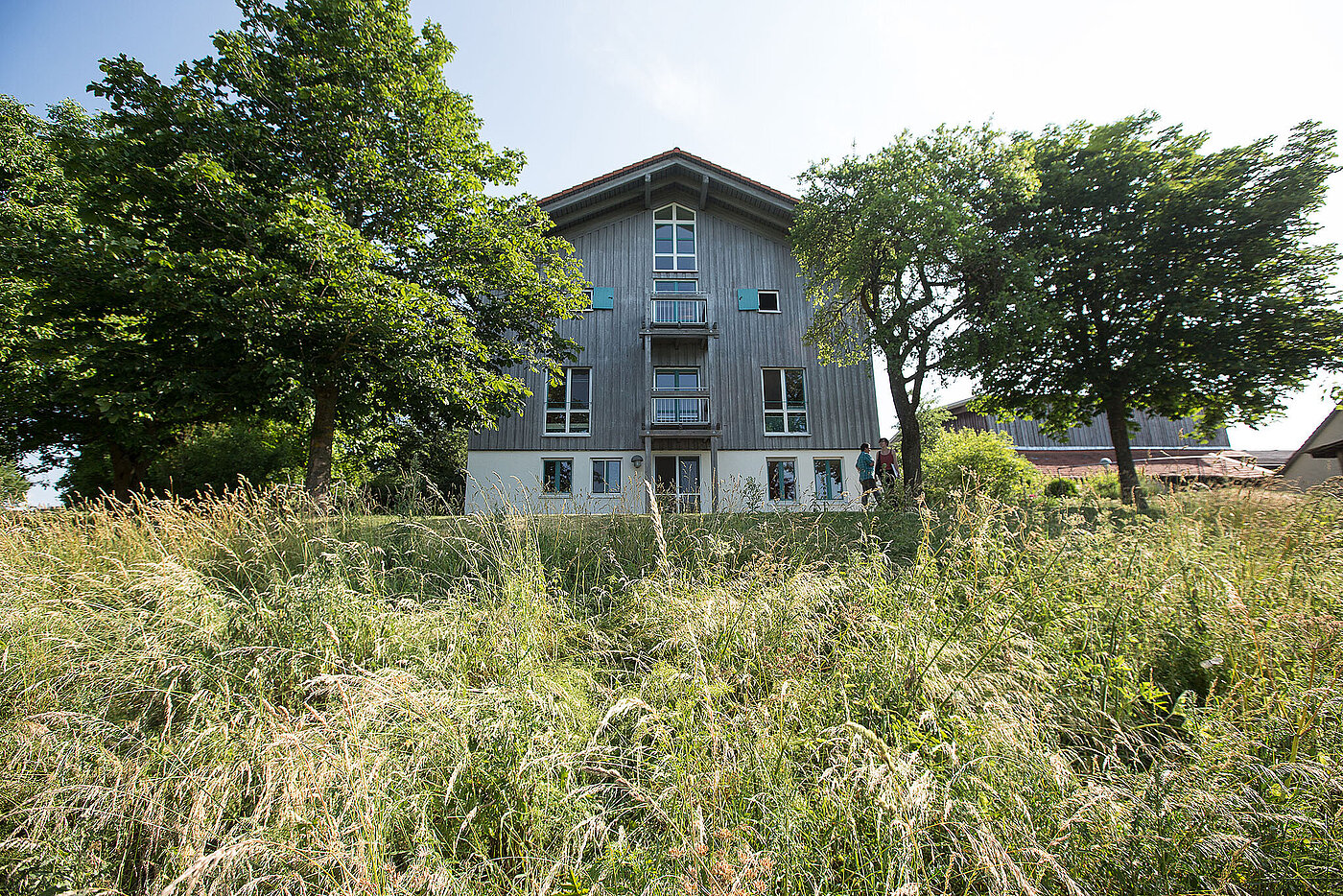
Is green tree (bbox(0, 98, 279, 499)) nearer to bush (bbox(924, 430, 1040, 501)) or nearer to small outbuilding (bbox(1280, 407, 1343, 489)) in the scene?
bush (bbox(924, 430, 1040, 501))

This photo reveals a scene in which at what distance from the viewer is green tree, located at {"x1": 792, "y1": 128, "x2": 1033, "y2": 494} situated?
500 inches

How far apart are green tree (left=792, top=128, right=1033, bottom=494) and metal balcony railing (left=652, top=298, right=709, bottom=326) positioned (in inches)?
186

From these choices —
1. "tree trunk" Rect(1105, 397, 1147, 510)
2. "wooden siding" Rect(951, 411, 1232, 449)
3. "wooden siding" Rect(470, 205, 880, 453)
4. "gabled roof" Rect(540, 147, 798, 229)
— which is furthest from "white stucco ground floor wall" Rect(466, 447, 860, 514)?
"wooden siding" Rect(951, 411, 1232, 449)

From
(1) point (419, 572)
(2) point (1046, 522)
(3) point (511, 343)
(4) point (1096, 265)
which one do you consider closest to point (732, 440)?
(3) point (511, 343)

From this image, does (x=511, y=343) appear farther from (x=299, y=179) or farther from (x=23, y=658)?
(x=23, y=658)

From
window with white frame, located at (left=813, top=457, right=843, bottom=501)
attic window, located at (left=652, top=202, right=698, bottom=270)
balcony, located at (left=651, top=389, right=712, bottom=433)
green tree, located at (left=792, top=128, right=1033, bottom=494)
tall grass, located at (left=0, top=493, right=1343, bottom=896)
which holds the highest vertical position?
attic window, located at (left=652, top=202, right=698, bottom=270)

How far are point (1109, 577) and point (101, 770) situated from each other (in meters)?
6.27

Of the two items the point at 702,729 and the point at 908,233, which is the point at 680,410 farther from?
the point at 702,729

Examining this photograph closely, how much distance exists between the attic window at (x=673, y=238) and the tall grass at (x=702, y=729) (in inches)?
708

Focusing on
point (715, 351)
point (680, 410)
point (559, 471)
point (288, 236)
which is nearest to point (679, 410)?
point (680, 410)

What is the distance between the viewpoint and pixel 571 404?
61.8 feet

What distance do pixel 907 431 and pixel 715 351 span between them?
7.82 m

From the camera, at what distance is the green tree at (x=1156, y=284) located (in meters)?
12.8

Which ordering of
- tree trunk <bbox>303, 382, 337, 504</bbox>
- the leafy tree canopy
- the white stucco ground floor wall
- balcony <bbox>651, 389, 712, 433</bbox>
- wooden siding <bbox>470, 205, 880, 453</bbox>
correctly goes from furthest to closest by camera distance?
1. wooden siding <bbox>470, 205, 880, 453</bbox>
2. balcony <bbox>651, 389, 712, 433</bbox>
3. the white stucco ground floor wall
4. tree trunk <bbox>303, 382, 337, 504</bbox>
5. the leafy tree canopy
